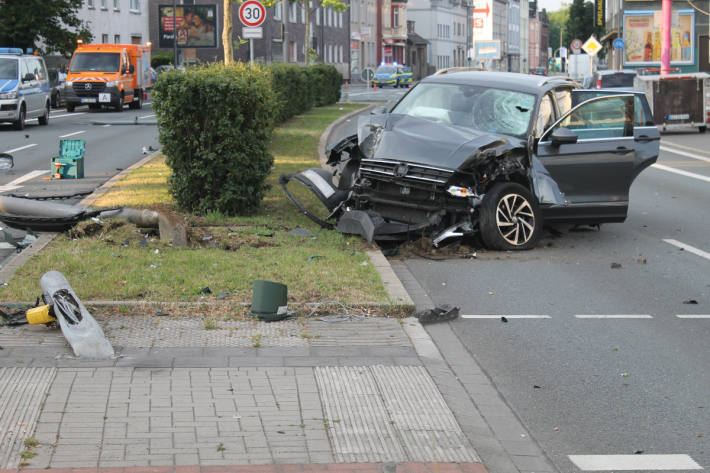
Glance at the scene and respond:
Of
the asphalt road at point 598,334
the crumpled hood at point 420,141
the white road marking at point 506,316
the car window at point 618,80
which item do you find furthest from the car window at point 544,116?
the car window at point 618,80

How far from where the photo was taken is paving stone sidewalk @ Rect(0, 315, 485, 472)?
4.62 metres

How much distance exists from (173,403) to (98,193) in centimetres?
876

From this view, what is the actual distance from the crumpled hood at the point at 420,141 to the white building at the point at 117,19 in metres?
49.3

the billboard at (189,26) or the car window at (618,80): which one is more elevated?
the billboard at (189,26)

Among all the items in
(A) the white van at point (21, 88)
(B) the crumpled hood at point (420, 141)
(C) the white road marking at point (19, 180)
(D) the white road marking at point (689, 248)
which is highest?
(A) the white van at point (21, 88)

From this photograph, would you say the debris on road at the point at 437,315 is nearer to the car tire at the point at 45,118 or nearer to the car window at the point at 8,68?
the car window at the point at 8,68

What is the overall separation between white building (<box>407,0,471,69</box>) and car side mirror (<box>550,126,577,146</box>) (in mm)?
114798

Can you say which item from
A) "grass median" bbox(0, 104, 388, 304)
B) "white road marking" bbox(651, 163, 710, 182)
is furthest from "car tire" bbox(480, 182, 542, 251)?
"white road marking" bbox(651, 163, 710, 182)

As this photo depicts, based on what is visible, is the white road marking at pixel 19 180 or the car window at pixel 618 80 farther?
the car window at pixel 618 80

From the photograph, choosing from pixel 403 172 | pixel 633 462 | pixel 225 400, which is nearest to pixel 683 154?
pixel 403 172

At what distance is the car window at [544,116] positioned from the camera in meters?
11.2

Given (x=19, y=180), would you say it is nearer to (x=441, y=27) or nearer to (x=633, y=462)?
(x=633, y=462)

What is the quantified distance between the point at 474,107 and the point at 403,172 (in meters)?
1.85

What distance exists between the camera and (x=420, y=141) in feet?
33.8
